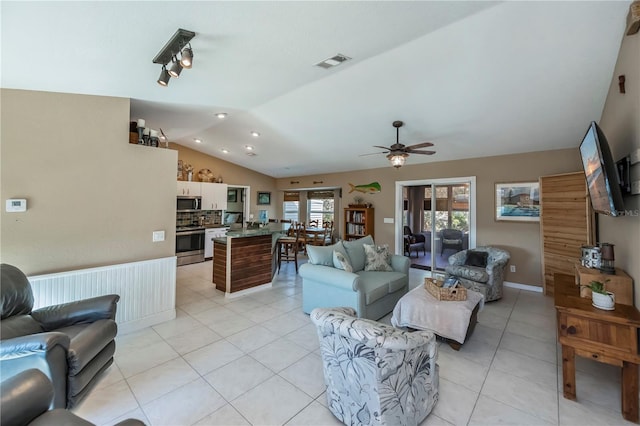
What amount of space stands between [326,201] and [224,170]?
10.8 ft

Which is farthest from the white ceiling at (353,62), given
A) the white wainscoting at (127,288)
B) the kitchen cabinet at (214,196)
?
the kitchen cabinet at (214,196)

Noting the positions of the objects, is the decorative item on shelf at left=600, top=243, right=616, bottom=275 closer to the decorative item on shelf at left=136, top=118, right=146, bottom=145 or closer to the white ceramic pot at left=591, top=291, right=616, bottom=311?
the white ceramic pot at left=591, top=291, right=616, bottom=311

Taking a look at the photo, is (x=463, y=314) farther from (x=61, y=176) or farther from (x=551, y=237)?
(x=61, y=176)

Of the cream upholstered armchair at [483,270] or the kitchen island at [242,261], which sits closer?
the cream upholstered armchair at [483,270]

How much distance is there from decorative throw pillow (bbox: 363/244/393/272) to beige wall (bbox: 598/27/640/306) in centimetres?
238

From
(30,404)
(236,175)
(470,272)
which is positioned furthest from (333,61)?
(236,175)

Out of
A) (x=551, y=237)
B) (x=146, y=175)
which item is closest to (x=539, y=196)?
(x=551, y=237)

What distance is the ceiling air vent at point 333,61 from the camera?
2.62 m

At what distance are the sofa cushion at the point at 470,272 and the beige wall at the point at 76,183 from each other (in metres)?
4.47

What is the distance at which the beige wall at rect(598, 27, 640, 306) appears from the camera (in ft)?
6.51

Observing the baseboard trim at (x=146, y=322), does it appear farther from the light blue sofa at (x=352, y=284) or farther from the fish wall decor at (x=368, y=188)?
the fish wall decor at (x=368, y=188)

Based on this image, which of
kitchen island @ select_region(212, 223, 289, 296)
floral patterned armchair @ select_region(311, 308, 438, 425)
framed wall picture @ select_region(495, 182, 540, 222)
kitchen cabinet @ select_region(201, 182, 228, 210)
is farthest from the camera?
kitchen cabinet @ select_region(201, 182, 228, 210)

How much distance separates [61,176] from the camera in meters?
2.68

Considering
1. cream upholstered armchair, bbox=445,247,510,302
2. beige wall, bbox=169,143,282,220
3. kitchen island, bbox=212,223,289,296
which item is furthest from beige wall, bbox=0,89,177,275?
cream upholstered armchair, bbox=445,247,510,302
